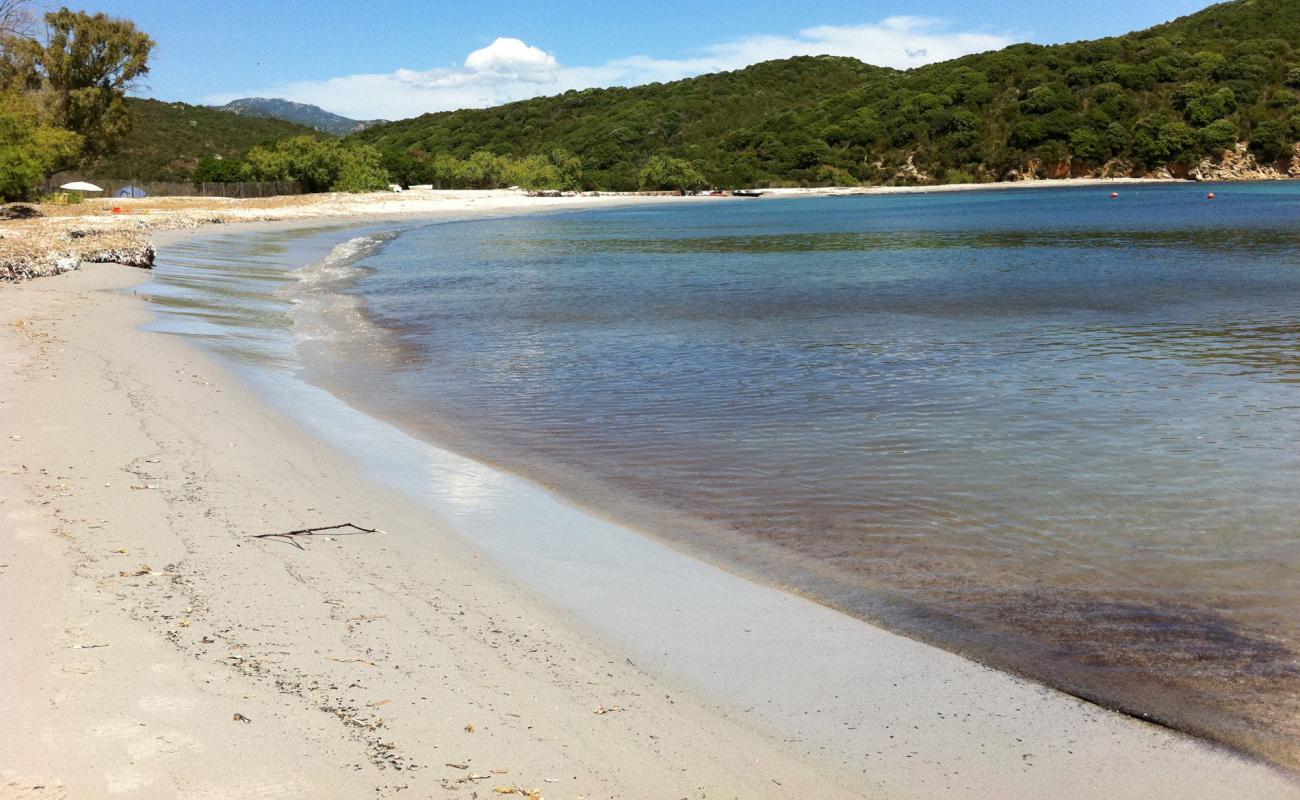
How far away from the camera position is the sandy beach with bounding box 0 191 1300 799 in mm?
3768

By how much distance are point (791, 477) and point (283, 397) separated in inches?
234

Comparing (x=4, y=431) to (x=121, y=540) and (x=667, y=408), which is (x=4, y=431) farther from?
(x=667, y=408)

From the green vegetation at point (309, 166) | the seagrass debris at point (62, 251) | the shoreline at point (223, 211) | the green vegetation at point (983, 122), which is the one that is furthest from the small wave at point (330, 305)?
the green vegetation at point (983, 122)

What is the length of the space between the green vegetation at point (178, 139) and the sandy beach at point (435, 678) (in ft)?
313

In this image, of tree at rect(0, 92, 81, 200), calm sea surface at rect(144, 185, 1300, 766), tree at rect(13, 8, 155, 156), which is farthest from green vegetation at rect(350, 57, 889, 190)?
calm sea surface at rect(144, 185, 1300, 766)

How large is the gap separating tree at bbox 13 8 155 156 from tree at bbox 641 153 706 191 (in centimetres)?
8398

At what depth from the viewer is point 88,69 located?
6712 centimetres

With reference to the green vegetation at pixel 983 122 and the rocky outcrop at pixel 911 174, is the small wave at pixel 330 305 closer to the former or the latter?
the green vegetation at pixel 983 122

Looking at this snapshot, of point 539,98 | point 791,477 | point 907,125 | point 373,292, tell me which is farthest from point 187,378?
point 539,98

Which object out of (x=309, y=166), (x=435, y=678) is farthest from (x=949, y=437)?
(x=309, y=166)

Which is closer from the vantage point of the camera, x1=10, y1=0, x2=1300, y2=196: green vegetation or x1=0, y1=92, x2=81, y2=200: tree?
x1=0, y1=92, x2=81, y2=200: tree

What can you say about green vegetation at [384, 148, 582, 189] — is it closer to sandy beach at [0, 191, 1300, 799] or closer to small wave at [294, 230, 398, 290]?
small wave at [294, 230, 398, 290]

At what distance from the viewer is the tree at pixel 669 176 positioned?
145125 millimetres

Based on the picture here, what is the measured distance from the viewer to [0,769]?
347 centimetres
